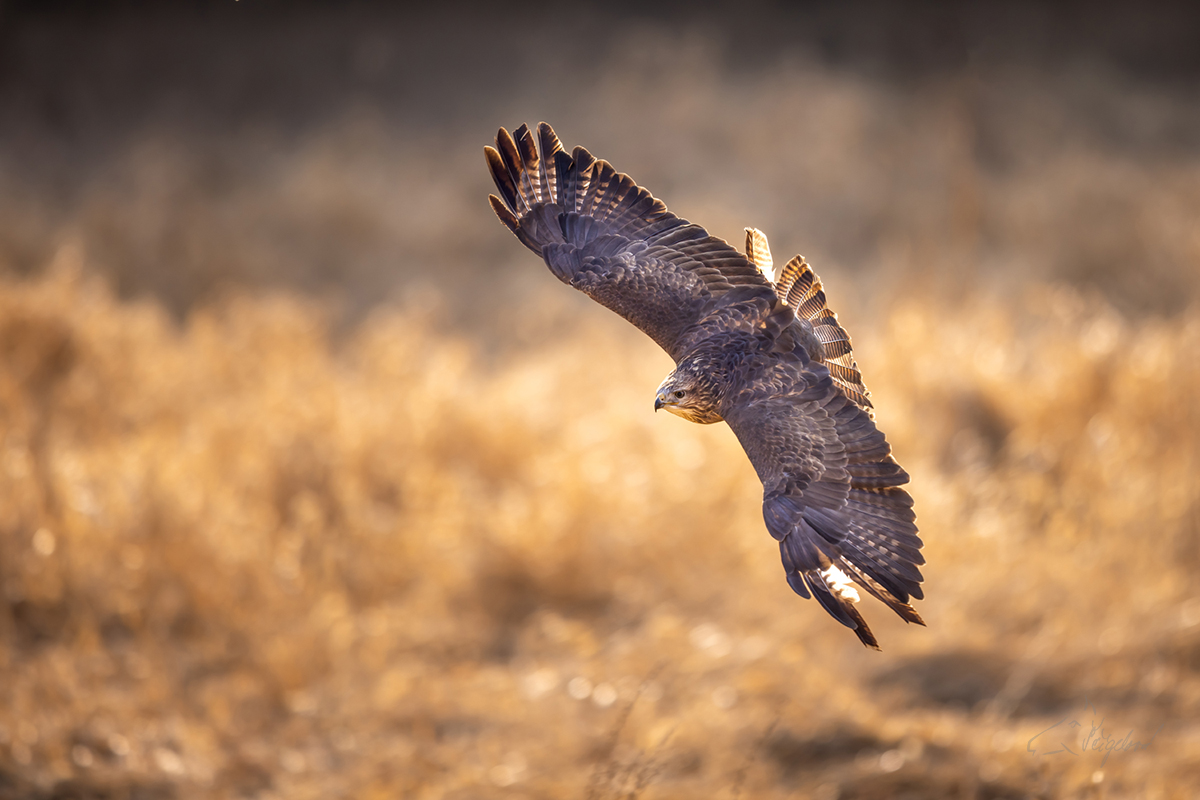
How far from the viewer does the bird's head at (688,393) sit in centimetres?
170

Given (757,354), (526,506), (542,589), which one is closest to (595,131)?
(526,506)

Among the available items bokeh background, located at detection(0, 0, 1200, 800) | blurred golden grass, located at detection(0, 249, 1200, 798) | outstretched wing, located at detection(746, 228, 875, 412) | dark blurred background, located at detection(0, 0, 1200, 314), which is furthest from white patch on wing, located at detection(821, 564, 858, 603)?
dark blurred background, located at detection(0, 0, 1200, 314)

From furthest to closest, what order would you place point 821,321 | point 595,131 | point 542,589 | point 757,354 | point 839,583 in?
point 595,131 → point 542,589 → point 821,321 → point 757,354 → point 839,583

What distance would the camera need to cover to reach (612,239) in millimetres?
2104

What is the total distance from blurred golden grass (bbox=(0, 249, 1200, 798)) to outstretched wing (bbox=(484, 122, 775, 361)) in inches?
92.6

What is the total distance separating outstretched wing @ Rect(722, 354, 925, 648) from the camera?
1523 mm

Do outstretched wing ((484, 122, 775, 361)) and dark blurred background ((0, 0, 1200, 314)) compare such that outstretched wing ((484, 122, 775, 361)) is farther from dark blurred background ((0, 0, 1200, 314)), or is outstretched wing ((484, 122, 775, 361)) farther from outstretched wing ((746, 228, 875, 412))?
dark blurred background ((0, 0, 1200, 314))

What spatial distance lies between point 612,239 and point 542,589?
343cm

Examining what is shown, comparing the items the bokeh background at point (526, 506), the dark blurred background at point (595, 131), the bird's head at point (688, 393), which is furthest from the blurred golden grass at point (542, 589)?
the dark blurred background at point (595, 131)

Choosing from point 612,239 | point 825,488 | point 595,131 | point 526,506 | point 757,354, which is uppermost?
point 595,131

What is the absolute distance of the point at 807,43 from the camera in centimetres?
1233

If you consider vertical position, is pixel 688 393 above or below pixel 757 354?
below

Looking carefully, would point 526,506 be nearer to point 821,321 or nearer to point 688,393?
point 821,321

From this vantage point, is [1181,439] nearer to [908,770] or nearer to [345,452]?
[908,770]
